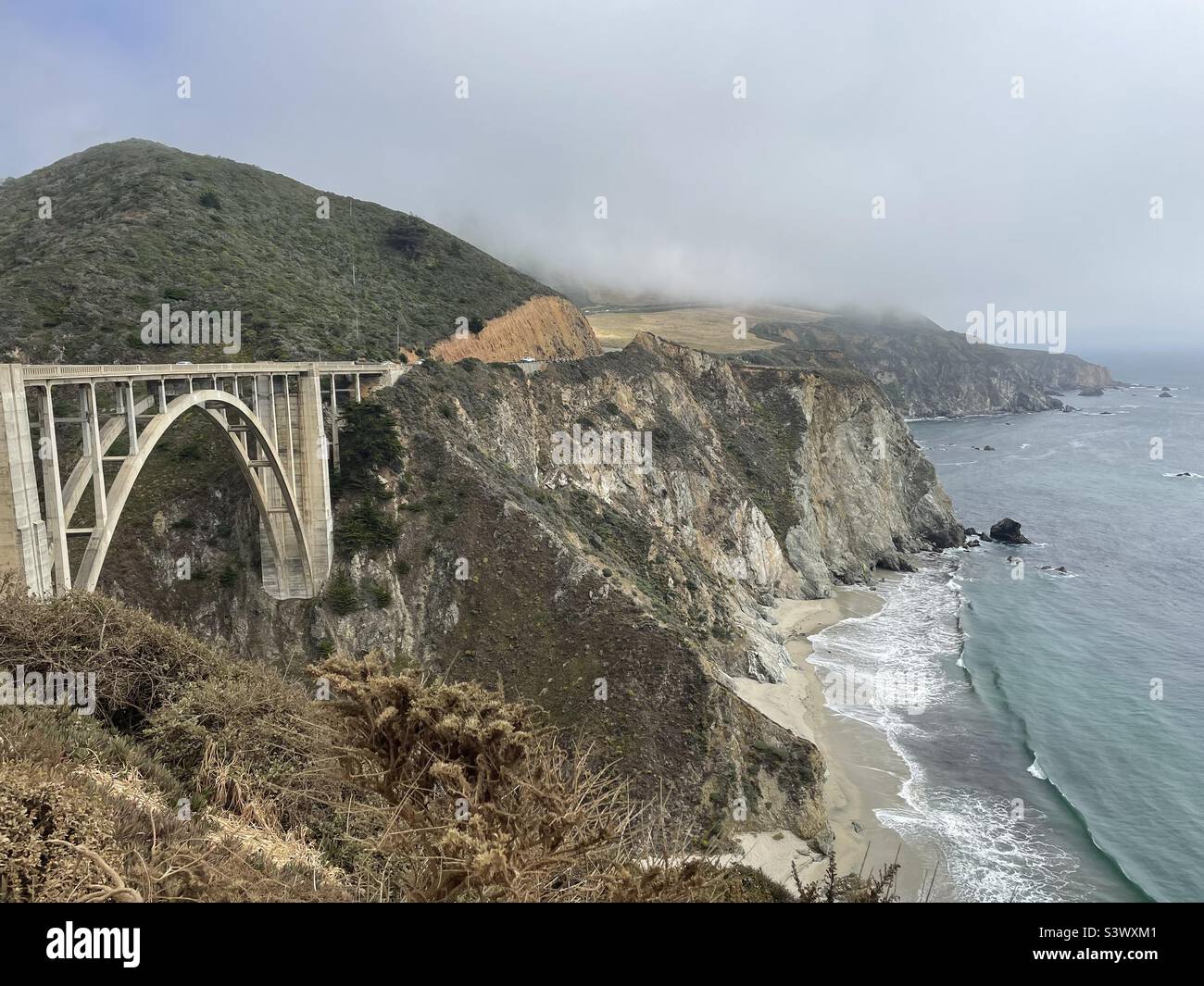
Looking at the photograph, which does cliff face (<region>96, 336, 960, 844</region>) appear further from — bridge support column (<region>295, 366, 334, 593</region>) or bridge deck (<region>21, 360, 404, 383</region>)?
bridge deck (<region>21, 360, 404, 383</region>)

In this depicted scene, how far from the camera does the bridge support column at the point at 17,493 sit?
1642 centimetres

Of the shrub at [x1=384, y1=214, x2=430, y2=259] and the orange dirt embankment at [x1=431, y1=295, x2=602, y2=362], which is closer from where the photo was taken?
the orange dirt embankment at [x1=431, y1=295, x2=602, y2=362]

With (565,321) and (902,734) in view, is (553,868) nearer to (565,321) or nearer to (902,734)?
(902,734)

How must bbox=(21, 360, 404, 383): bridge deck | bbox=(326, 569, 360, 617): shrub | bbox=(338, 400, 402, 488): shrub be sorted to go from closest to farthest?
bbox=(21, 360, 404, 383): bridge deck
bbox=(326, 569, 360, 617): shrub
bbox=(338, 400, 402, 488): shrub

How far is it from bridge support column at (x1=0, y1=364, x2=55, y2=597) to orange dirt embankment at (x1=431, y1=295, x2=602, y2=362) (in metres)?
33.5

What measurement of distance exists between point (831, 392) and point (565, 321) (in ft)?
83.4

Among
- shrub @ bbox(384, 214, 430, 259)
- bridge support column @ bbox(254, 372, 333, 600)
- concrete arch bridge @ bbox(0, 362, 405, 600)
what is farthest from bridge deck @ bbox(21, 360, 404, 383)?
shrub @ bbox(384, 214, 430, 259)

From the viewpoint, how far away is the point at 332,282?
54344 millimetres

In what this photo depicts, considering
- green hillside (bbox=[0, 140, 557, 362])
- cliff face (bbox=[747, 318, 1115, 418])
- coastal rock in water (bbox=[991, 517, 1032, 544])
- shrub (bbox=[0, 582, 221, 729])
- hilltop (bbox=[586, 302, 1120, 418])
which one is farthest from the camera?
cliff face (bbox=[747, 318, 1115, 418])

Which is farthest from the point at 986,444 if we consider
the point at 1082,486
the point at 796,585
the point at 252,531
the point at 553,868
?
the point at 553,868

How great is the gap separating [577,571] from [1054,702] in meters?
24.5

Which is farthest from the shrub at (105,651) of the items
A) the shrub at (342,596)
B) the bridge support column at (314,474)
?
the shrub at (342,596)

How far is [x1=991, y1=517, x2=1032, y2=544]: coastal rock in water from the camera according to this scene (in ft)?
230

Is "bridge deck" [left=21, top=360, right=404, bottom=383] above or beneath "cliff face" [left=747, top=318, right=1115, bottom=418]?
beneath
